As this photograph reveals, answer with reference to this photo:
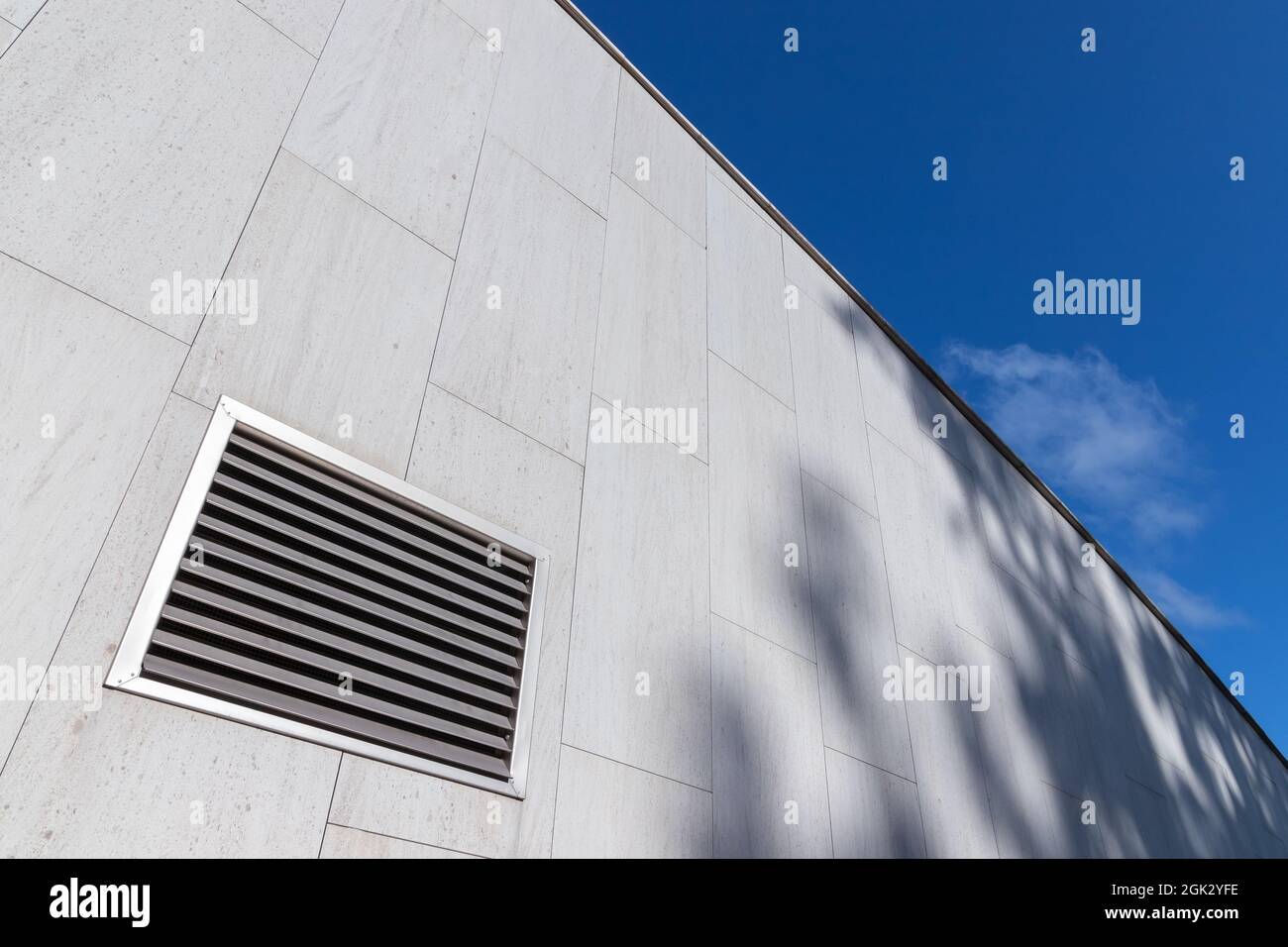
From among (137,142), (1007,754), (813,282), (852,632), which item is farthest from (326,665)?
(813,282)

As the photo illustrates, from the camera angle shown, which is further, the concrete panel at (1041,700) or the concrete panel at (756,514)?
the concrete panel at (1041,700)

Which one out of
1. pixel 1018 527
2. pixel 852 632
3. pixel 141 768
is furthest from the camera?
pixel 1018 527

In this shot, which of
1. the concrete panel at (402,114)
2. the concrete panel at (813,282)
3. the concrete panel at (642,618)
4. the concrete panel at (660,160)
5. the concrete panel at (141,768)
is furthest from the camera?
the concrete panel at (813,282)

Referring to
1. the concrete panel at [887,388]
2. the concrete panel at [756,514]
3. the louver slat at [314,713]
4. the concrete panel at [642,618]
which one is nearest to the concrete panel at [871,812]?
the concrete panel at [756,514]

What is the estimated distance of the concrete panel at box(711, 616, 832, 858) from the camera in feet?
7.91

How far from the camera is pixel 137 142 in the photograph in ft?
6.47

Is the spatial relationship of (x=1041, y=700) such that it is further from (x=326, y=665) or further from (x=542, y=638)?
(x=326, y=665)

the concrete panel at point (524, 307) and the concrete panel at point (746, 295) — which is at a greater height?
the concrete panel at point (746, 295)

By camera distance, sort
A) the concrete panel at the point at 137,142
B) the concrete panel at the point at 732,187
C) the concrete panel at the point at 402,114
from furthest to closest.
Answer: the concrete panel at the point at 732,187 → the concrete panel at the point at 402,114 → the concrete panel at the point at 137,142

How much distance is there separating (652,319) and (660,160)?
0.96m

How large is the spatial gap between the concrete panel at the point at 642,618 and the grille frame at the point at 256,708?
0.15 m

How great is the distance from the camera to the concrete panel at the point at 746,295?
11.7 ft

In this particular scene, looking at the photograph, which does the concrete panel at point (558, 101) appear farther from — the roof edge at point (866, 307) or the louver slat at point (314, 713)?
the louver slat at point (314, 713)
